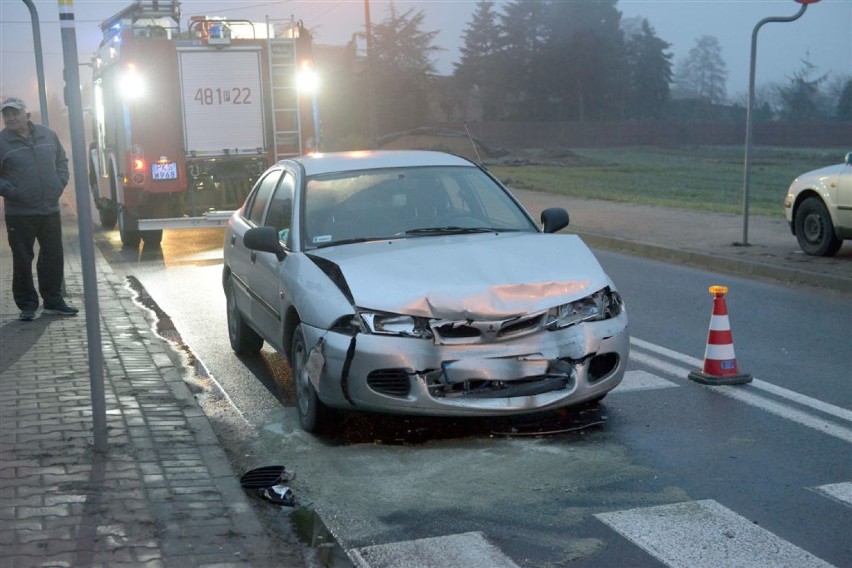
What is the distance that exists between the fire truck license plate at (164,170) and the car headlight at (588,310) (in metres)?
10.8

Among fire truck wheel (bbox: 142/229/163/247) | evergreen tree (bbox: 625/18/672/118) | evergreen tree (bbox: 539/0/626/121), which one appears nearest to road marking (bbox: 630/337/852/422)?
fire truck wheel (bbox: 142/229/163/247)

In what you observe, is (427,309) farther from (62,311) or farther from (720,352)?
(62,311)

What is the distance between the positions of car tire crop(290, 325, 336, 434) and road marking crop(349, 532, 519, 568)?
1745mm

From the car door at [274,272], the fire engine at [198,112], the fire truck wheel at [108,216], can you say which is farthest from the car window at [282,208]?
the fire truck wheel at [108,216]

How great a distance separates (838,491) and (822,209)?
28.9 feet

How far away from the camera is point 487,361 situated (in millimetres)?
5934

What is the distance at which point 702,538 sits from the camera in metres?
4.62

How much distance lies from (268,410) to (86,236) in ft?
6.41

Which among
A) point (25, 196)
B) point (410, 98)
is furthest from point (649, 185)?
point (410, 98)

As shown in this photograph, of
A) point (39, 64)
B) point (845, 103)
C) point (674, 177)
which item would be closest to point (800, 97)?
point (845, 103)

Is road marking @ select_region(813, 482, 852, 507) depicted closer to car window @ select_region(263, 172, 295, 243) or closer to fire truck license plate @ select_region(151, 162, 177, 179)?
car window @ select_region(263, 172, 295, 243)

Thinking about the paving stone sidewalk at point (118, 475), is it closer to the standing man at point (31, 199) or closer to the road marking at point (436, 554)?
the road marking at point (436, 554)

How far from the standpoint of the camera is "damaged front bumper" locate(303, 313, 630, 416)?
233 inches

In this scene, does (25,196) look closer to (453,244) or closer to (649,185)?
(453,244)
